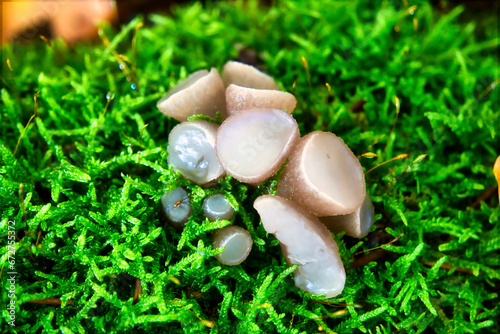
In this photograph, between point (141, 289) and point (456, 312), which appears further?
point (456, 312)

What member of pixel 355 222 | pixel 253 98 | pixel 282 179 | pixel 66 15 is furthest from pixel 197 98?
pixel 66 15

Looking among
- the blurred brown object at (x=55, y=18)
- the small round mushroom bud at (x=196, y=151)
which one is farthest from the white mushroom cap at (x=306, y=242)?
the blurred brown object at (x=55, y=18)

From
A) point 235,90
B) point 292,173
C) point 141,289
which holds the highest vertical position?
point 235,90

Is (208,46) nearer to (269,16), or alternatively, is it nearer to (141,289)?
(269,16)

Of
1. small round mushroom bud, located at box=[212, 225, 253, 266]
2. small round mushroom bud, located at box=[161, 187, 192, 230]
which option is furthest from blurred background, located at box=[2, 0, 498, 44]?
small round mushroom bud, located at box=[212, 225, 253, 266]

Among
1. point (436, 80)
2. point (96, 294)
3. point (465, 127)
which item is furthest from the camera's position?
point (436, 80)

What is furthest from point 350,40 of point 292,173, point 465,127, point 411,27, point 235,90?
point 292,173

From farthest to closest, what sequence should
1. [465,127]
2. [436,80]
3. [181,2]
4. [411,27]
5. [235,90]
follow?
[181,2], [411,27], [436,80], [465,127], [235,90]
